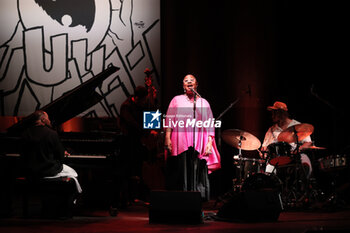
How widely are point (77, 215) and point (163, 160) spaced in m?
1.48

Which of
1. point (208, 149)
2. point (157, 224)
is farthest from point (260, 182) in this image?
point (157, 224)

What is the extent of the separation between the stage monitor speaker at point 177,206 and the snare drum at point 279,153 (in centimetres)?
170

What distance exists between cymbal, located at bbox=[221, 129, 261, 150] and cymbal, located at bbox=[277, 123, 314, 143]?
305 millimetres

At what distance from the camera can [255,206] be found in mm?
4926

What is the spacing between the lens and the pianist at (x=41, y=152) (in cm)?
537

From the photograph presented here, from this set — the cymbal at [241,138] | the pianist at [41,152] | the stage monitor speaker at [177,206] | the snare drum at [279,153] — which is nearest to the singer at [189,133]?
the cymbal at [241,138]

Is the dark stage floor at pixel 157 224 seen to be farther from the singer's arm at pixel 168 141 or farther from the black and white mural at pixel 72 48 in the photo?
the black and white mural at pixel 72 48

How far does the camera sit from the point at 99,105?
7.69 metres

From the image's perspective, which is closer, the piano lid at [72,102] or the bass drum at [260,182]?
the piano lid at [72,102]

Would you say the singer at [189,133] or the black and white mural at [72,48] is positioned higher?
the black and white mural at [72,48]

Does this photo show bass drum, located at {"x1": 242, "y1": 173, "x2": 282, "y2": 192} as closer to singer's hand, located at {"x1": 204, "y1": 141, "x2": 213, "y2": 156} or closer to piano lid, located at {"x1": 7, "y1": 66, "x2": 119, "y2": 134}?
singer's hand, located at {"x1": 204, "y1": 141, "x2": 213, "y2": 156}

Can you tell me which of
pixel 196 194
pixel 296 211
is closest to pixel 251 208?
pixel 196 194

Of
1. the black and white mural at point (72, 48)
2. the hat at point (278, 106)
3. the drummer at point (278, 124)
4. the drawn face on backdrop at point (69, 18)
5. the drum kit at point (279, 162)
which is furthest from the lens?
the drawn face on backdrop at point (69, 18)

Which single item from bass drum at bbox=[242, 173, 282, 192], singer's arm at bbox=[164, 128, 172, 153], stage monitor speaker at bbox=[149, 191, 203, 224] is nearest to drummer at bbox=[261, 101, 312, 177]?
bass drum at bbox=[242, 173, 282, 192]
